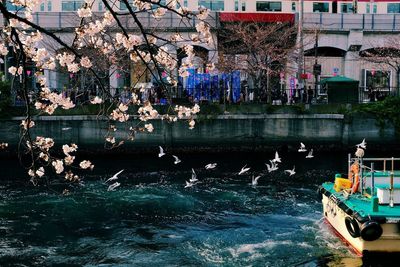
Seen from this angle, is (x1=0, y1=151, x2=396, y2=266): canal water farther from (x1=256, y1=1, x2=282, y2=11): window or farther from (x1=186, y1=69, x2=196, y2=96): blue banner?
(x1=256, y1=1, x2=282, y2=11): window

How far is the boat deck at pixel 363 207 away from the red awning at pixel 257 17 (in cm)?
2909

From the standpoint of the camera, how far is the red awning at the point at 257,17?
4534 centimetres

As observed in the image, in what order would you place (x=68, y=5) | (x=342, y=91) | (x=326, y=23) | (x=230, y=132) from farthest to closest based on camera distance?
(x=68, y=5)
(x=326, y=23)
(x=342, y=91)
(x=230, y=132)

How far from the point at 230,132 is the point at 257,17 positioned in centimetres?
1514

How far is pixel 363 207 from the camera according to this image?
1620cm

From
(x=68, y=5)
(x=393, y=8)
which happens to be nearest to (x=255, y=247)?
(x=68, y=5)

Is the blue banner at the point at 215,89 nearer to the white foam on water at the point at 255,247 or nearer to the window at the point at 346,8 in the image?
the window at the point at 346,8

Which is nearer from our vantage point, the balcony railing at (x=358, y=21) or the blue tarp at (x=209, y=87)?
the blue tarp at (x=209, y=87)

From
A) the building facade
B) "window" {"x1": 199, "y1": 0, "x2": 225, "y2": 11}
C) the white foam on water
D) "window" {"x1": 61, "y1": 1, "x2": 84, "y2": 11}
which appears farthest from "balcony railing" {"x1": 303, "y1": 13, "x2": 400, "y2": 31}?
the white foam on water

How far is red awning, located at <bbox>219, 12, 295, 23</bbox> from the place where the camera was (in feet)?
149

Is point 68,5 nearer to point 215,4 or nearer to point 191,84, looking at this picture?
point 215,4

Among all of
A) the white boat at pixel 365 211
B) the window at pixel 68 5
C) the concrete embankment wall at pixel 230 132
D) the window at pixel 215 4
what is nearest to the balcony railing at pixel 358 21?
the window at pixel 215 4

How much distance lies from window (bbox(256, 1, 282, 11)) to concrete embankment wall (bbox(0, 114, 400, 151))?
16.9 metres

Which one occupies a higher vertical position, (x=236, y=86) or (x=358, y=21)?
(x=358, y=21)
